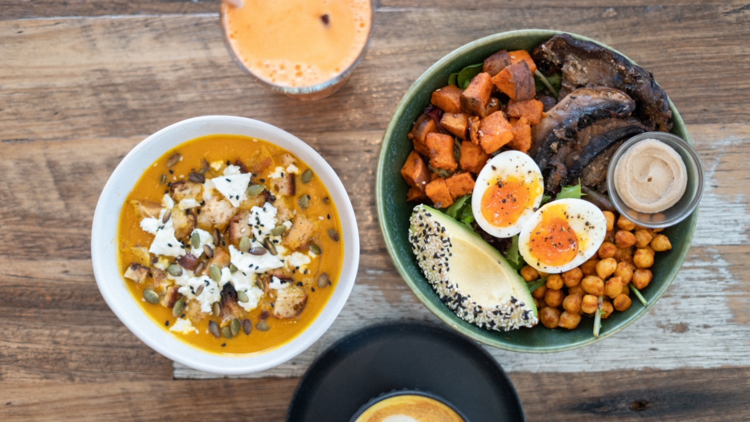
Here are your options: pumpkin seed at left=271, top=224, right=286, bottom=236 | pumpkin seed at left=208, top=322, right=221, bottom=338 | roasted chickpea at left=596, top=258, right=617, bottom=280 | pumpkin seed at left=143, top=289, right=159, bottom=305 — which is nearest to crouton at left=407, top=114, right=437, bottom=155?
pumpkin seed at left=271, top=224, right=286, bottom=236

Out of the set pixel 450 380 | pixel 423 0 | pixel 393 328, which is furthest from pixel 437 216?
pixel 423 0

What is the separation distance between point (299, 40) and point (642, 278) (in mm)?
1567

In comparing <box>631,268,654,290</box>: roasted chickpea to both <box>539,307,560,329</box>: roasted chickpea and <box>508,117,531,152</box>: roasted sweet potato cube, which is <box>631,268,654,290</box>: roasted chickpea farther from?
<box>508,117,531,152</box>: roasted sweet potato cube

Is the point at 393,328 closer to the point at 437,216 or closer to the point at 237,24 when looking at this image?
the point at 437,216

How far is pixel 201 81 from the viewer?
210 centimetres

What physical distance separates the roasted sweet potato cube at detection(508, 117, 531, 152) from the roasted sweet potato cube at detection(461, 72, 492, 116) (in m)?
0.14

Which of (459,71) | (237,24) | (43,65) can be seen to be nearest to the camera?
(237,24)

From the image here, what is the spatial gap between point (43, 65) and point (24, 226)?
0.67m

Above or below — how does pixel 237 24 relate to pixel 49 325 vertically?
above

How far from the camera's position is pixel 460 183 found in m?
1.95

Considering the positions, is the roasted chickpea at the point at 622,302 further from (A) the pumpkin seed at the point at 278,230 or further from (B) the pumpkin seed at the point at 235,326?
(B) the pumpkin seed at the point at 235,326

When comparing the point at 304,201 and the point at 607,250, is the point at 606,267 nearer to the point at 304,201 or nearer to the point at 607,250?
the point at 607,250

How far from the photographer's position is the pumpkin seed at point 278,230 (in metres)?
1.89

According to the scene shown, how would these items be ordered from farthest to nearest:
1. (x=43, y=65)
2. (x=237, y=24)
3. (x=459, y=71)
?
(x=43, y=65) < (x=459, y=71) < (x=237, y=24)
